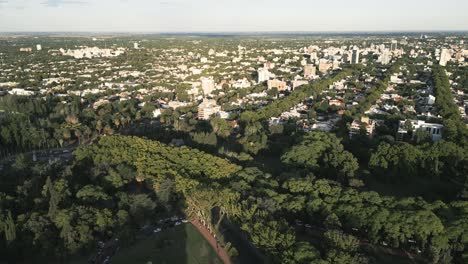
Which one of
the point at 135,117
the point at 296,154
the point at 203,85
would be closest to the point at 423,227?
the point at 296,154

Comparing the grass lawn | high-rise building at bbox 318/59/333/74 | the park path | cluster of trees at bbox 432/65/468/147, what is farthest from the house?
high-rise building at bbox 318/59/333/74

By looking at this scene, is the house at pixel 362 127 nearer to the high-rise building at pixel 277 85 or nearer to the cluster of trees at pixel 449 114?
the cluster of trees at pixel 449 114

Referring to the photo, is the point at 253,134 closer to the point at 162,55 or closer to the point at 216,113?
the point at 216,113

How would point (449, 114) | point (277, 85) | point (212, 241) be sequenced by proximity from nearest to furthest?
point (212, 241)
point (449, 114)
point (277, 85)

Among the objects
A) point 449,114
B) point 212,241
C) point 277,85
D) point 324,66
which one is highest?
point 324,66

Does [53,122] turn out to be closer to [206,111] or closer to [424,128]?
[206,111]

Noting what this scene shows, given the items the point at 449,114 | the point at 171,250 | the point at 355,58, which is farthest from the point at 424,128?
the point at 355,58
